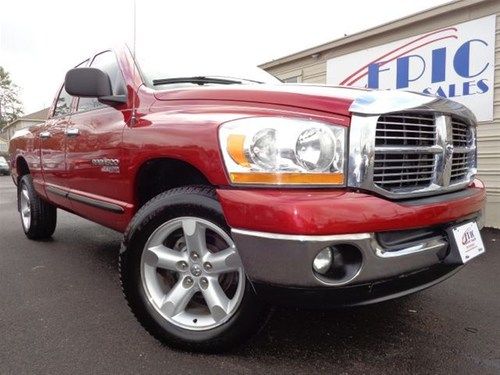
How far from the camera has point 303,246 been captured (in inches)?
68.2

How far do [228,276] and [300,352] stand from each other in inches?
21.7

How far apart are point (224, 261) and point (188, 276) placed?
0.89 ft

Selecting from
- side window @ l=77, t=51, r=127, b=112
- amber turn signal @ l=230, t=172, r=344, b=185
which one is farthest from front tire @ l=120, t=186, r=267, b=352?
side window @ l=77, t=51, r=127, b=112

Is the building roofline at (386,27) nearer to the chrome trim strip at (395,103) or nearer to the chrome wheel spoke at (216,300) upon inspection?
the chrome trim strip at (395,103)

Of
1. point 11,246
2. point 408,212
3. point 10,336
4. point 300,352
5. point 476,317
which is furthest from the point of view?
point 11,246

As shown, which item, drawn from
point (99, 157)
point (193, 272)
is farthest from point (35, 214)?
point (193, 272)

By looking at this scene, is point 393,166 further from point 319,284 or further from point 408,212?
point 319,284

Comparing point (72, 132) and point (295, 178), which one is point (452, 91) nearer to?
point (72, 132)

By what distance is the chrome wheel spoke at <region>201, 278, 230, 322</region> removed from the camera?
2.16 metres

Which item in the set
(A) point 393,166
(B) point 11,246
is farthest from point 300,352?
(B) point 11,246

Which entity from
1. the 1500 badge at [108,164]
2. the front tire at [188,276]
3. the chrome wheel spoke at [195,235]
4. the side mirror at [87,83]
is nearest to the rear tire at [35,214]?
the 1500 badge at [108,164]

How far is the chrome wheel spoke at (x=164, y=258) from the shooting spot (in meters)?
2.27

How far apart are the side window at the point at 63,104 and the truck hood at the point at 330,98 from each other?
2134 mm

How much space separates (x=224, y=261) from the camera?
212 cm
